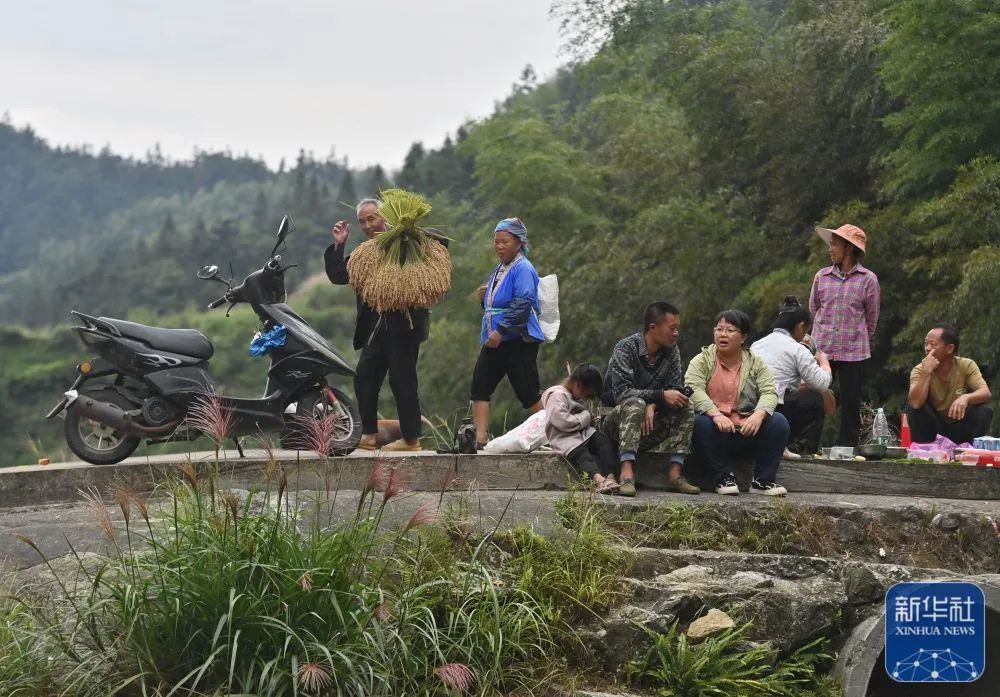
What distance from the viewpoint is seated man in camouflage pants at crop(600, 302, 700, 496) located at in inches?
344

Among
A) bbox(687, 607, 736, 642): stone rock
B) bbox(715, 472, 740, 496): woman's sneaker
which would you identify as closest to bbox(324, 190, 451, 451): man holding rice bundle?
bbox(715, 472, 740, 496): woman's sneaker

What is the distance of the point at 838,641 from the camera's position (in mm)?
7496

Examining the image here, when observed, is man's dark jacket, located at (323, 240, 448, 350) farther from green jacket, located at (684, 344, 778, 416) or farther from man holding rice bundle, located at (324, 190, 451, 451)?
green jacket, located at (684, 344, 778, 416)

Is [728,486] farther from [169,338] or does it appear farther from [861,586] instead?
[169,338]

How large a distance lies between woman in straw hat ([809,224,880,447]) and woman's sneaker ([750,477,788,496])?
1777mm

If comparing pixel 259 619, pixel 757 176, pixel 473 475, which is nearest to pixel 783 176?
Result: pixel 757 176

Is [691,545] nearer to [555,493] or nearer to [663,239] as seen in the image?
[555,493]

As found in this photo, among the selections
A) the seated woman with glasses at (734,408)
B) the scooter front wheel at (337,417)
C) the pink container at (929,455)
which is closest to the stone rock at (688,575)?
the seated woman with glasses at (734,408)

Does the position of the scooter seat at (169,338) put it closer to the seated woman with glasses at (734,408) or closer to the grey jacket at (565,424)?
the grey jacket at (565,424)

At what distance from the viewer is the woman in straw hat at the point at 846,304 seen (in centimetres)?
1055

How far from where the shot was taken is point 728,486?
886 centimetres

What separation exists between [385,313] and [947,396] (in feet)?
13.5

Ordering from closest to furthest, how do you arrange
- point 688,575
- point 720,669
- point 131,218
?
point 720,669 < point 688,575 < point 131,218

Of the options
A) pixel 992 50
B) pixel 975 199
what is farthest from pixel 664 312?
pixel 992 50
